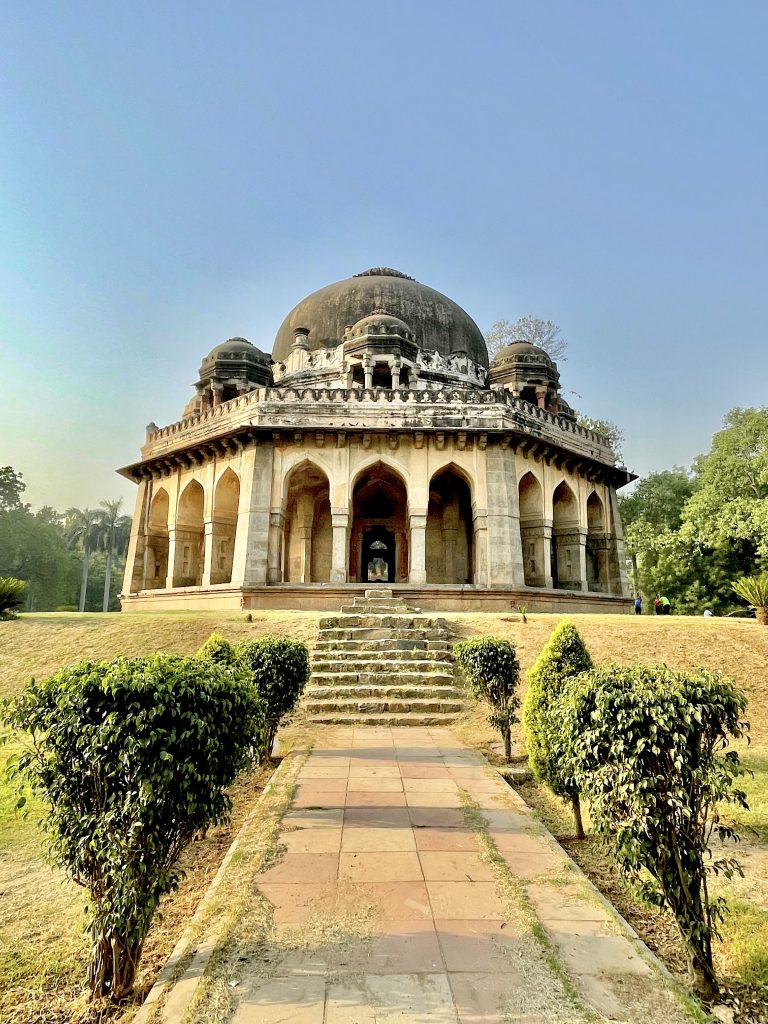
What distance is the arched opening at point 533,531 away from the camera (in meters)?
18.7

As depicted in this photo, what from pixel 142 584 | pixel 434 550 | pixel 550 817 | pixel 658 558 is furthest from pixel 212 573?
pixel 658 558

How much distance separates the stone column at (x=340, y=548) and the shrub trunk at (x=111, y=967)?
14035mm

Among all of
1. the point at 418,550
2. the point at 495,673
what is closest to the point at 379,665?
the point at 495,673

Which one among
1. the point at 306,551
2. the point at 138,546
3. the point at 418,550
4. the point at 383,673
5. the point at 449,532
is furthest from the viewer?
the point at 138,546

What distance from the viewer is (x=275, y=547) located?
17406mm

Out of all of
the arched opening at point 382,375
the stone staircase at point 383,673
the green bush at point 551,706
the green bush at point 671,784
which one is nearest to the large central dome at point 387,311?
the arched opening at point 382,375

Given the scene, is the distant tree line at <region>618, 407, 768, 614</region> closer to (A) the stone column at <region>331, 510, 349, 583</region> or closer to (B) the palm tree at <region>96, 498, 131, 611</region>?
(A) the stone column at <region>331, 510, 349, 583</region>

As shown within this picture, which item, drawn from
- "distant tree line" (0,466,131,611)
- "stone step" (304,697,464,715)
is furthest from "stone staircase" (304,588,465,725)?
"distant tree line" (0,466,131,611)

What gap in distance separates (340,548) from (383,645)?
6538 mm

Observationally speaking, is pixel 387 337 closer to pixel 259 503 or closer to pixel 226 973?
pixel 259 503

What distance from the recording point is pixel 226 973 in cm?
244

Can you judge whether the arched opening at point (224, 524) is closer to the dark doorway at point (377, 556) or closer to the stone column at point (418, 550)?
the dark doorway at point (377, 556)

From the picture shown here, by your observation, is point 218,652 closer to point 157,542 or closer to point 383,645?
point 383,645

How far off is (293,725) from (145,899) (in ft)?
18.5
